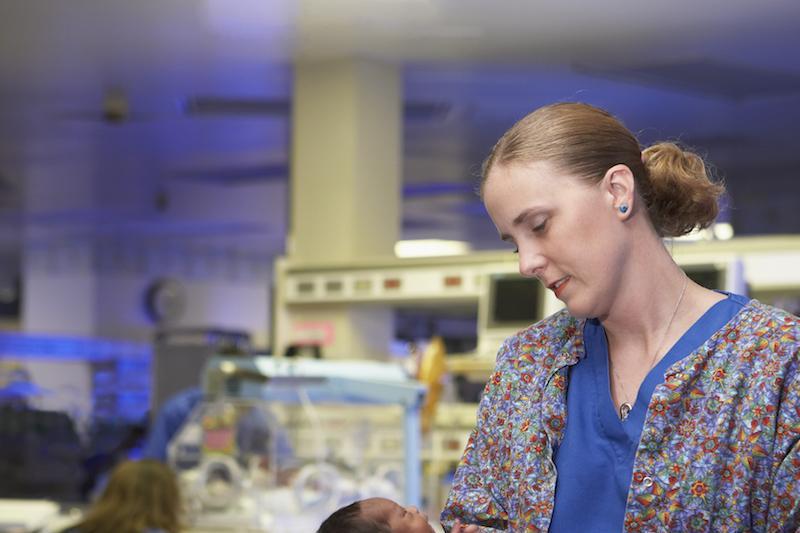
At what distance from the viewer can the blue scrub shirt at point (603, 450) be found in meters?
1.46

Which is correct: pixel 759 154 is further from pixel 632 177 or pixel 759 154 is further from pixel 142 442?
pixel 632 177

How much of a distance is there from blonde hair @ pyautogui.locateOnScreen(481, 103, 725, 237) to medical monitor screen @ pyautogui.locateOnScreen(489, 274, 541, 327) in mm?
3975

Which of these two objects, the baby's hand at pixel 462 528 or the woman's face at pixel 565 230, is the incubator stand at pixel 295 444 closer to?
the baby's hand at pixel 462 528

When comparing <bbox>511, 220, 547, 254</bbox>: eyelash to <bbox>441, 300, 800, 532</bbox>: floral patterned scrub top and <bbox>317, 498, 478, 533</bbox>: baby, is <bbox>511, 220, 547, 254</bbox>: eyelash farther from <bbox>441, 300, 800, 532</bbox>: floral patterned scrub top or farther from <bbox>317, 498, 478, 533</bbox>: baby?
<bbox>317, 498, 478, 533</bbox>: baby

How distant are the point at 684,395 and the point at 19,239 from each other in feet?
45.7

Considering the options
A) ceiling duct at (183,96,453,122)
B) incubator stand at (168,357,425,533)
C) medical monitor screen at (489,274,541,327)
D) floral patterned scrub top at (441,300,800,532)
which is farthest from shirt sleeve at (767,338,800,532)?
ceiling duct at (183,96,453,122)

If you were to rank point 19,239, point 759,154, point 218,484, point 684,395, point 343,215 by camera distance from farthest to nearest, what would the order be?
point 19,239 < point 759,154 < point 343,215 < point 218,484 < point 684,395

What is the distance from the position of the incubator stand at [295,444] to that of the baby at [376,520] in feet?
9.11

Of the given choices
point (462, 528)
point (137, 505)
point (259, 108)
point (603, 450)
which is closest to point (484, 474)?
point (462, 528)

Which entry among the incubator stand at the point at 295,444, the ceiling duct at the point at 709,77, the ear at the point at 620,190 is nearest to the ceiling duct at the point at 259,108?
the ceiling duct at the point at 709,77

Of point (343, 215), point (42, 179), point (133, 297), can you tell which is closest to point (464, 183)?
point (42, 179)

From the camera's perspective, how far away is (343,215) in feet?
21.8

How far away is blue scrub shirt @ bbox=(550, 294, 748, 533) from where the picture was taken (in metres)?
1.46

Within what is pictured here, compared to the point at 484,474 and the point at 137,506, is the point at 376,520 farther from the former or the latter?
the point at 137,506
